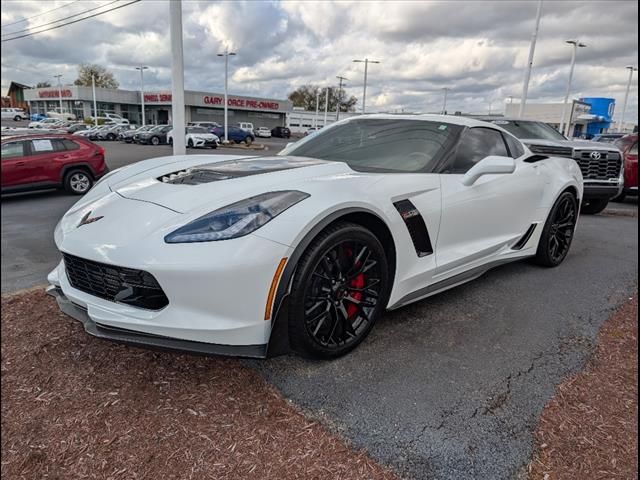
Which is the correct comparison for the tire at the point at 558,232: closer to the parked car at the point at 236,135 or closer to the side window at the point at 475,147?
the side window at the point at 475,147

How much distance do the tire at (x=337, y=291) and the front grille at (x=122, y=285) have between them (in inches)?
24.0

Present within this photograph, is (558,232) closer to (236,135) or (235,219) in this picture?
(235,219)

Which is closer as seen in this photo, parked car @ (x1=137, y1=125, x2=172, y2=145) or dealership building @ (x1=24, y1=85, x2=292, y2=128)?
parked car @ (x1=137, y1=125, x2=172, y2=145)

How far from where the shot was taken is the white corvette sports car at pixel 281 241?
1995 millimetres

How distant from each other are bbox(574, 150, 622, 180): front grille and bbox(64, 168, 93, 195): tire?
31.3ft

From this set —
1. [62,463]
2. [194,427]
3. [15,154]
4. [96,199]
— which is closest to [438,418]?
[194,427]

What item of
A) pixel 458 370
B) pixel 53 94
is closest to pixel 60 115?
pixel 53 94

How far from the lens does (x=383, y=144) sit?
11.0ft

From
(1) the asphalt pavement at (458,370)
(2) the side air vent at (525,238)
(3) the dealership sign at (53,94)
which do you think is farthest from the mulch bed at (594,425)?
(3) the dealership sign at (53,94)

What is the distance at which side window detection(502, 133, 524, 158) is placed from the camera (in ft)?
13.2

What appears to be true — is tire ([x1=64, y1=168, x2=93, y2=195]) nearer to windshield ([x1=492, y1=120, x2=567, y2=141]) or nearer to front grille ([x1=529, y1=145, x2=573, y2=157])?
windshield ([x1=492, y1=120, x2=567, y2=141])

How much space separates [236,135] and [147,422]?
3800 centimetres

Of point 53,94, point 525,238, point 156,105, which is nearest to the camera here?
point 525,238

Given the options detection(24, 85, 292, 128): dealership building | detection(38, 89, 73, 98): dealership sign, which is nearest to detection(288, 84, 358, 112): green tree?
detection(24, 85, 292, 128): dealership building
